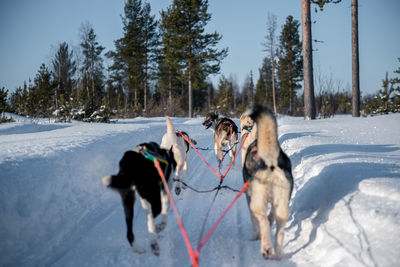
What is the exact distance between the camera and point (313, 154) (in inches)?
198

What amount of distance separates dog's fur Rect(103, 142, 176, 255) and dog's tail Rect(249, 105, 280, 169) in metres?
1.21

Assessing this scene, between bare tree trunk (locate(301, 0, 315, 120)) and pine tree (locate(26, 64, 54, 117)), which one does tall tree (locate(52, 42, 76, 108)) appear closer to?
pine tree (locate(26, 64, 54, 117))

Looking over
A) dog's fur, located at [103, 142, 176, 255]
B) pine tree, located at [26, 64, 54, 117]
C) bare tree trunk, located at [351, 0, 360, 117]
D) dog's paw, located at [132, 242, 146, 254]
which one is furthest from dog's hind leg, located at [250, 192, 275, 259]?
pine tree, located at [26, 64, 54, 117]

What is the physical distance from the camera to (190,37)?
2302 cm

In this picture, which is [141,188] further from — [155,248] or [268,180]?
[268,180]

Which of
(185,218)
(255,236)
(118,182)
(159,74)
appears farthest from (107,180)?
(159,74)

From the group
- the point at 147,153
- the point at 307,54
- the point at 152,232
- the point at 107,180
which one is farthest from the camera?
the point at 307,54

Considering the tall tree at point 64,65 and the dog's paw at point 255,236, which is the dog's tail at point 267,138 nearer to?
the dog's paw at point 255,236

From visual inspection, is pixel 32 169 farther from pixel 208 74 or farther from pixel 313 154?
A: pixel 208 74

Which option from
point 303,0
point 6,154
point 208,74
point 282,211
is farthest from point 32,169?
point 208,74

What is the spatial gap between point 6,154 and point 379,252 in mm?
4714

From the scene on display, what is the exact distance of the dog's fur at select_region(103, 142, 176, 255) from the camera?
2377 mm

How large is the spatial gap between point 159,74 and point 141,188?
28.6m

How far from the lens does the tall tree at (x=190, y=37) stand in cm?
2292
